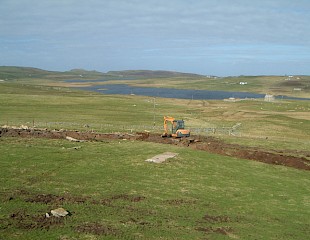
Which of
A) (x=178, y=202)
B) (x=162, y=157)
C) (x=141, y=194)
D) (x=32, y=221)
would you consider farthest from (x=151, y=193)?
(x=162, y=157)

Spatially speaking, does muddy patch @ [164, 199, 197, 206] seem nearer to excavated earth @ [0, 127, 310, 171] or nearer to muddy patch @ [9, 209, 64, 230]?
muddy patch @ [9, 209, 64, 230]

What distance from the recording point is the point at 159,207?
74.0 feet

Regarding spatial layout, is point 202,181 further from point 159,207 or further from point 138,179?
point 159,207

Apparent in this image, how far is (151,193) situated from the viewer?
25.2 m

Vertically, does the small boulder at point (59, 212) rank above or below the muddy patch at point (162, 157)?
above

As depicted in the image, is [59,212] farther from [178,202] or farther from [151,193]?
[178,202]

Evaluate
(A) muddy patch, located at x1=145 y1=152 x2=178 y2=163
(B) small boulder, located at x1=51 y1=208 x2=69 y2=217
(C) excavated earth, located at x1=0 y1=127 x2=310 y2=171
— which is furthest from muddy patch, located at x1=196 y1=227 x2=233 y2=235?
(C) excavated earth, located at x1=0 y1=127 x2=310 y2=171

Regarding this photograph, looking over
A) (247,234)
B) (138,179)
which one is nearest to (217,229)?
→ (247,234)

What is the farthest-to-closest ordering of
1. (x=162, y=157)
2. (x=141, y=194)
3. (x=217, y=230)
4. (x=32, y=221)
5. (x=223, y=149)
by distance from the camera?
(x=223, y=149), (x=162, y=157), (x=141, y=194), (x=217, y=230), (x=32, y=221)

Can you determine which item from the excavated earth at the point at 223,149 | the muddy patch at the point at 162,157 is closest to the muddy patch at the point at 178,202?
the muddy patch at the point at 162,157

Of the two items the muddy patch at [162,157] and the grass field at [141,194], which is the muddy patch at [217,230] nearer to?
the grass field at [141,194]

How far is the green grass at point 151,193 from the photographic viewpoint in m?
19.1

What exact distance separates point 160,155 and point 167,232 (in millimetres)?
18767

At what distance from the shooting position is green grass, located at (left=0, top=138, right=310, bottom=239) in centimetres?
1912
